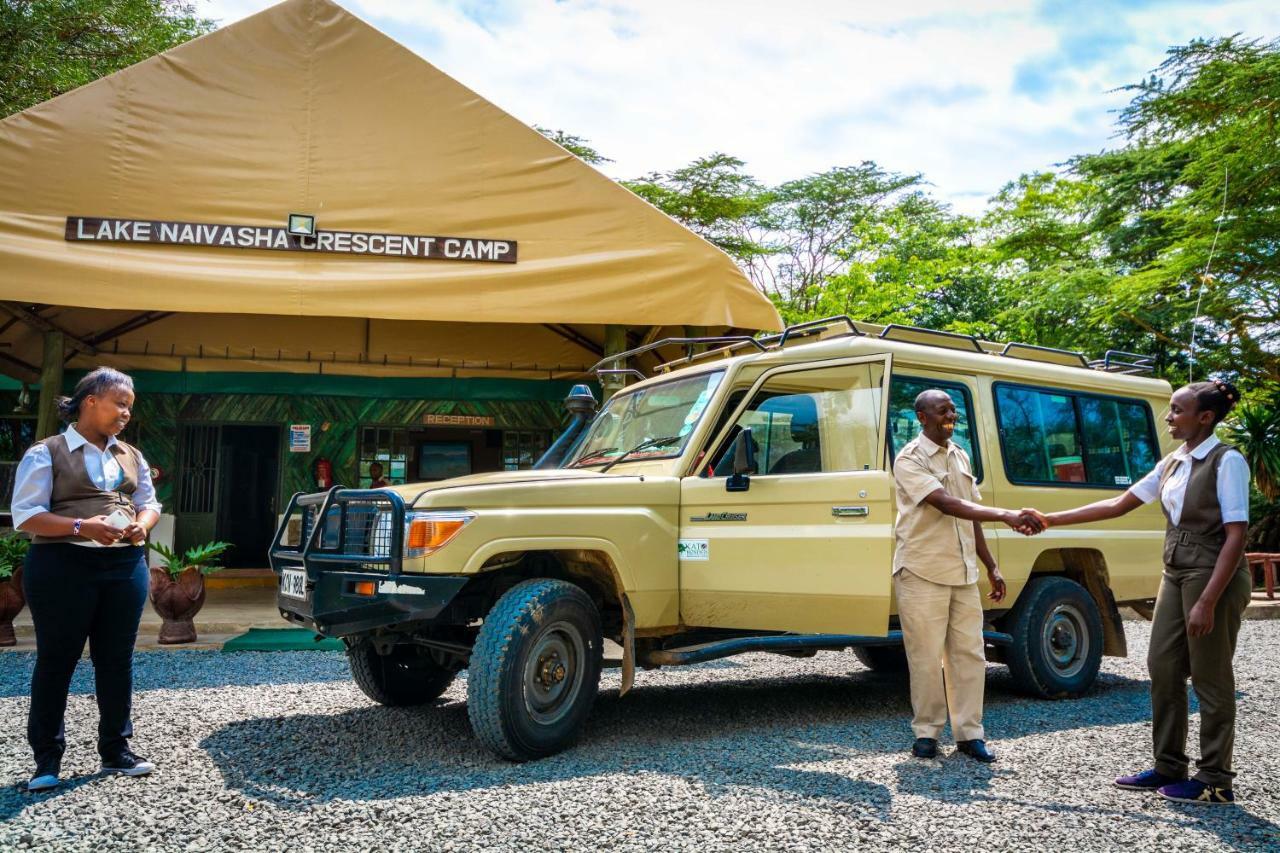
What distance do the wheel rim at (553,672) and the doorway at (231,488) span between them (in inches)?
375

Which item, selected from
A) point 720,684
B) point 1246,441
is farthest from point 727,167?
point 720,684

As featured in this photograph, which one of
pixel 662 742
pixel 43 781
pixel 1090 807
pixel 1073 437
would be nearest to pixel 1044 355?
pixel 1073 437

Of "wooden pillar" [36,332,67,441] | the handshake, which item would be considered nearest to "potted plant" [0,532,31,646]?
"wooden pillar" [36,332,67,441]

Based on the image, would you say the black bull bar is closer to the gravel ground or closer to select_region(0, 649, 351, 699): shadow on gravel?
the gravel ground

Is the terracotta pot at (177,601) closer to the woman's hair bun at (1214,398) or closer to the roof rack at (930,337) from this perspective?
the roof rack at (930,337)

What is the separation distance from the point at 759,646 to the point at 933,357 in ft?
6.75

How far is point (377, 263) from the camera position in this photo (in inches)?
366

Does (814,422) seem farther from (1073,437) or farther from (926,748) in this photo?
(1073,437)

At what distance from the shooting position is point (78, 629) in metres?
4.28

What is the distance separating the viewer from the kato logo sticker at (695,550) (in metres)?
5.23

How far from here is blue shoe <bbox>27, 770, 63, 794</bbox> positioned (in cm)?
407

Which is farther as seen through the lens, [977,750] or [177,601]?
[177,601]

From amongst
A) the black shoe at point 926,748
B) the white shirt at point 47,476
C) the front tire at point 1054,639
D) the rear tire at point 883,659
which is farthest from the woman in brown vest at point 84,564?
the rear tire at point 883,659

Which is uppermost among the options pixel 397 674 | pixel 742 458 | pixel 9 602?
pixel 742 458
